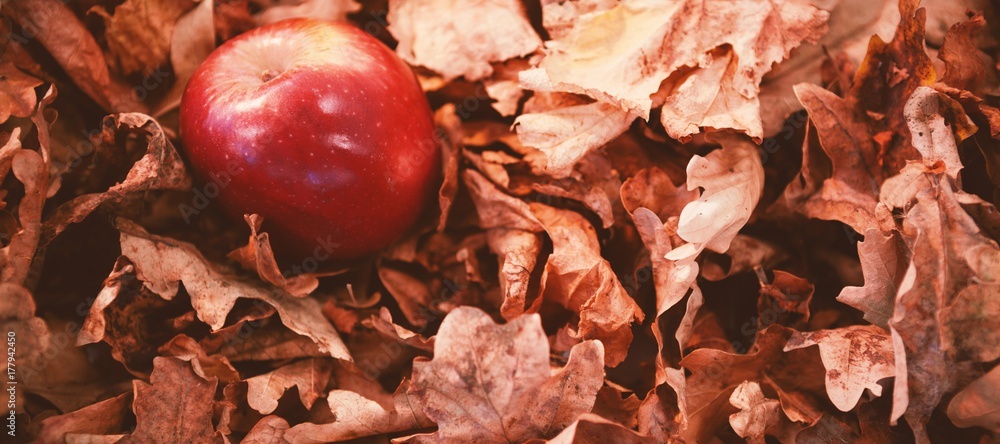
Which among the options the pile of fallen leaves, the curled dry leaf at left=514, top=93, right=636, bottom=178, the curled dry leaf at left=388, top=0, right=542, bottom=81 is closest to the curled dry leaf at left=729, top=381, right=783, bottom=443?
the pile of fallen leaves

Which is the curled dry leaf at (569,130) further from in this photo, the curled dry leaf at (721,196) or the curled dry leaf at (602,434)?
the curled dry leaf at (602,434)

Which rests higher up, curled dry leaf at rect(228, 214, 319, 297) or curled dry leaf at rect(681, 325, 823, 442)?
curled dry leaf at rect(228, 214, 319, 297)

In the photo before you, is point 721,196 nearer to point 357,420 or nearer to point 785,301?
point 785,301

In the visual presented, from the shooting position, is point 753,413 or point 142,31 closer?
point 753,413

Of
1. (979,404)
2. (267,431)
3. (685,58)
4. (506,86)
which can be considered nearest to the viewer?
(979,404)

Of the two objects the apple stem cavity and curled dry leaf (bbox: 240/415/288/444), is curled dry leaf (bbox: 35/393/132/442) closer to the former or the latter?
curled dry leaf (bbox: 240/415/288/444)

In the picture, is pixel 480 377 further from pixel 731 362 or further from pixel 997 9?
pixel 997 9

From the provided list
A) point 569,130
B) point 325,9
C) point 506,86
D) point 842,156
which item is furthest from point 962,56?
point 325,9
